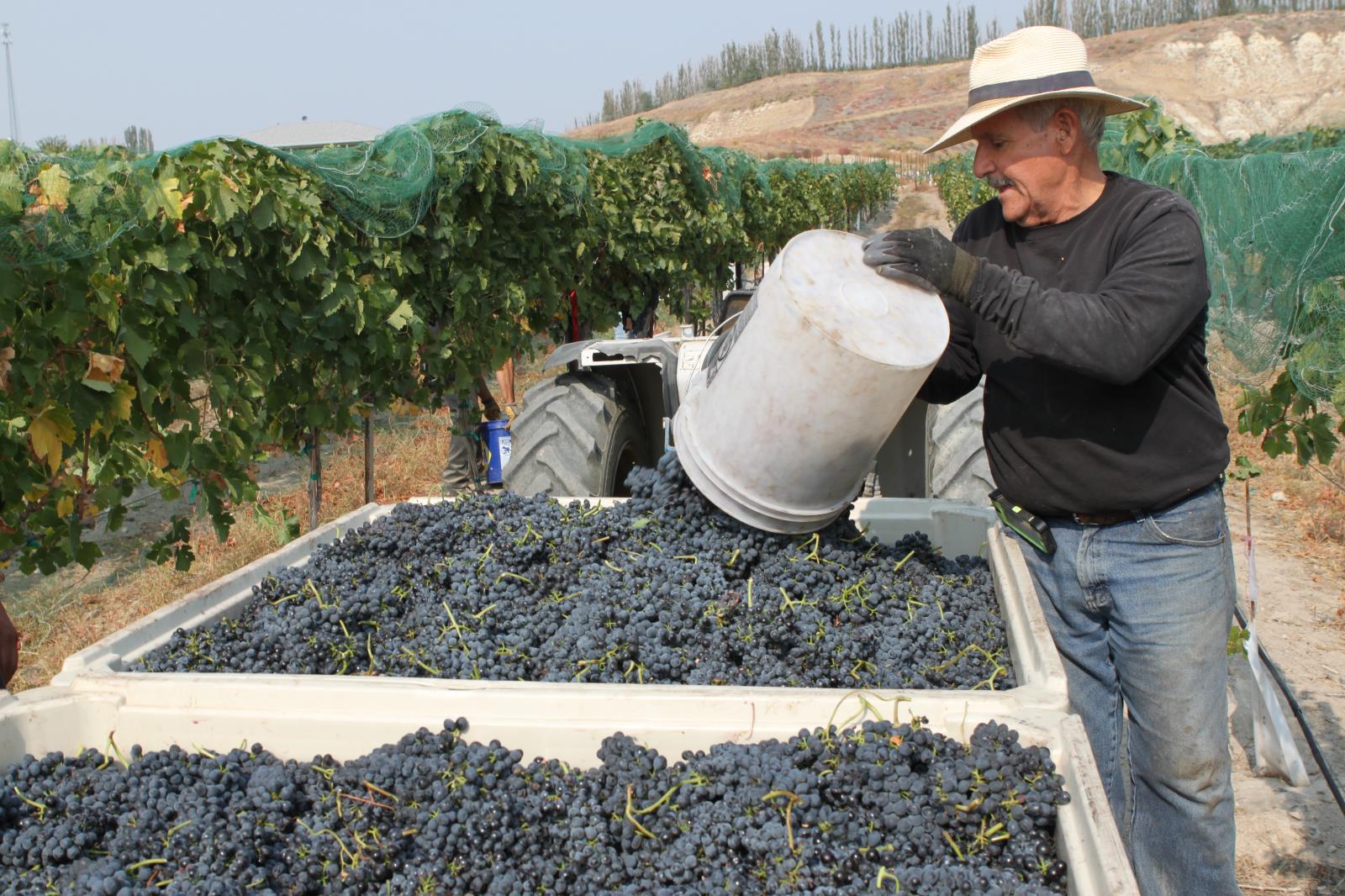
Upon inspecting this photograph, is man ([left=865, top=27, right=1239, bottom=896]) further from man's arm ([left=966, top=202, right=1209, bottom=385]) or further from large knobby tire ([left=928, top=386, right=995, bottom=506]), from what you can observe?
large knobby tire ([left=928, top=386, right=995, bottom=506])

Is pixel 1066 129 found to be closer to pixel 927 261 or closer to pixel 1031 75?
pixel 1031 75

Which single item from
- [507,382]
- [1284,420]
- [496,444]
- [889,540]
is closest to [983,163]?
[889,540]

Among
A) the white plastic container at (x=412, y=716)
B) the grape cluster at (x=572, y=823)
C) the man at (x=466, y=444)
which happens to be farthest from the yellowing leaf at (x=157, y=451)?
the man at (x=466, y=444)

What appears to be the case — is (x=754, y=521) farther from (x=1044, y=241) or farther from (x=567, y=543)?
(x=1044, y=241)

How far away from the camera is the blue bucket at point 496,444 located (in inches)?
237

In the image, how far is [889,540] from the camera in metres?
2.53

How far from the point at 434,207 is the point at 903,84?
80.4m

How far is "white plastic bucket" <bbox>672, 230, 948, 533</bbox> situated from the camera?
1.85 m

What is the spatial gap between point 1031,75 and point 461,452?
16.1 ft

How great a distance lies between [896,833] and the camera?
1344 mm

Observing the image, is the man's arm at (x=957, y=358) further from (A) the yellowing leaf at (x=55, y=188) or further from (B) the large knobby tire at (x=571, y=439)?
(A) the yellowing leaf at (x=55, y=188)

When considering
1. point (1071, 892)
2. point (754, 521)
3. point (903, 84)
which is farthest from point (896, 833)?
point (903, 84)

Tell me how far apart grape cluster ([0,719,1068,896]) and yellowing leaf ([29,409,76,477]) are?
170 cm

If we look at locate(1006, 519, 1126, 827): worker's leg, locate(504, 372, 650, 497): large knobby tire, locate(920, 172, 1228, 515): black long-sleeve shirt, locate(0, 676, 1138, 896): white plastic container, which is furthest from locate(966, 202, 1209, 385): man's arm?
locate(504, 372, 650, 497): large knobby tire
